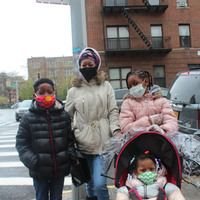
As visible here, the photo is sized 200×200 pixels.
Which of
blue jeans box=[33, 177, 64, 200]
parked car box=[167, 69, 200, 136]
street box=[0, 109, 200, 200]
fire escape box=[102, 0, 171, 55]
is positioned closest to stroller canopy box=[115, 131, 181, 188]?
blue jeans box=[33, 177, 64, 200]

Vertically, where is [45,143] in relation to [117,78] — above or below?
below

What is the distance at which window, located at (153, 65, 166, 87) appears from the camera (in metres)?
18.9

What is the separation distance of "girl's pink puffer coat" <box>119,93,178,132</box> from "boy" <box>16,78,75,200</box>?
0.70 m

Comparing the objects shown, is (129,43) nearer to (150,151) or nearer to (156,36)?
(156,36)

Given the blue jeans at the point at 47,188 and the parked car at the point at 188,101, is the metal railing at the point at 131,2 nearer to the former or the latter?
the parked car at the point at 188,101

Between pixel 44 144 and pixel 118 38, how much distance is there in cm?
1723

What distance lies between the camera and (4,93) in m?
68.6

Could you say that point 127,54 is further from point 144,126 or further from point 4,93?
point 4,93

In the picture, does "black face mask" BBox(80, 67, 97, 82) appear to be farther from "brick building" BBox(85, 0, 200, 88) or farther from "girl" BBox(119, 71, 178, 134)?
"brick building" BBox(85, 0, 200, 88)

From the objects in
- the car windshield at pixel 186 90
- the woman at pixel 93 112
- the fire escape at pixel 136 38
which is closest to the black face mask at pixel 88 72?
the woman at pixel 93 112

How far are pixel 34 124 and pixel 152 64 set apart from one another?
17.7 meters

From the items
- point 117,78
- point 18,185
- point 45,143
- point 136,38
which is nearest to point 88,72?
point 45,143

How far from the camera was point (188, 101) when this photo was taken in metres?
4.23

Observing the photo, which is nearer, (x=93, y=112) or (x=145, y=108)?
(x=145, y=108)
